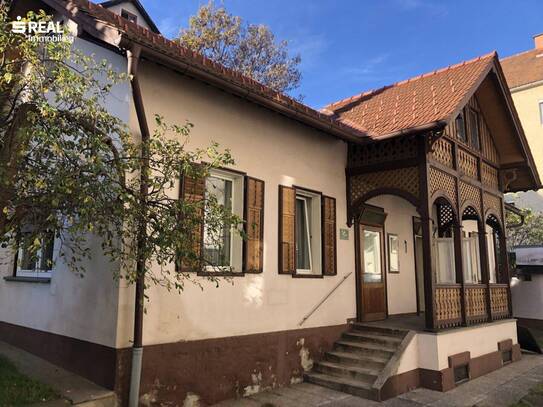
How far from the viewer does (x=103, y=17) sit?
17.8 feet

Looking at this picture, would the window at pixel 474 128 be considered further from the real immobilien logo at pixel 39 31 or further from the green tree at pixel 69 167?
the real immobilien logo at pixel 39 31

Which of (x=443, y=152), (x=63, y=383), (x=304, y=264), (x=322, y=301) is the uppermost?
(x=443, y=152)

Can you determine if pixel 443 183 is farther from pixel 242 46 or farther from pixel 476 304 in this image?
pixel 242 46

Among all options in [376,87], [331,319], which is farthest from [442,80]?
[331,319]

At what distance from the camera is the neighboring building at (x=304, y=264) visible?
5.64 meters

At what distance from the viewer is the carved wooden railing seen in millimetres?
8086

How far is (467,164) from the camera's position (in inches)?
392

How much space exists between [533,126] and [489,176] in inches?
653

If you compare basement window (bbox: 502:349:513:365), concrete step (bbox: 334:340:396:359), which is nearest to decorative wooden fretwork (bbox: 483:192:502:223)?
basement window (bbox: 502:349:513:365)

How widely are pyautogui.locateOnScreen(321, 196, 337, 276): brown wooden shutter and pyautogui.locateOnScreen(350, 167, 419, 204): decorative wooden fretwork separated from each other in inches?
26.9

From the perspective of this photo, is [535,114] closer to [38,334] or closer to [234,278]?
[234,278]

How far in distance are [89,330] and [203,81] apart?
138 inches

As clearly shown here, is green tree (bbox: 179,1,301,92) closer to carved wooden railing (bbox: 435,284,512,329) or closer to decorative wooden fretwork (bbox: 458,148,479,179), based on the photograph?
decorative wooden fretwork (bbox: 458,148,479,179)

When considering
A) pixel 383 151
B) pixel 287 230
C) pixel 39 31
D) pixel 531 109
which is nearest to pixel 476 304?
pixel 383 151
